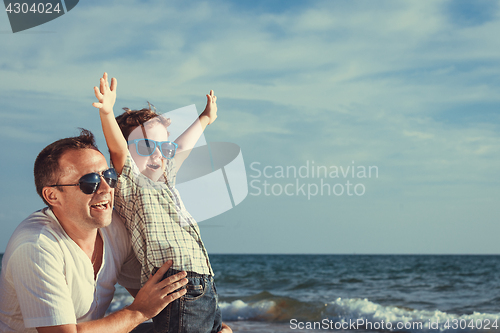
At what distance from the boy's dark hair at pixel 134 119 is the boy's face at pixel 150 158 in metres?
0.04

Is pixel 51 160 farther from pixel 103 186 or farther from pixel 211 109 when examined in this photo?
pixel 211 109

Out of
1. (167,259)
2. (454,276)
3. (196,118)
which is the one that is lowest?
(454,276)

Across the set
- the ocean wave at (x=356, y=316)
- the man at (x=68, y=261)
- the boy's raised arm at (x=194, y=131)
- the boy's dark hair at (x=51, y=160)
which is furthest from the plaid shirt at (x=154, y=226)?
the ocean wave at (x=356, y=316)

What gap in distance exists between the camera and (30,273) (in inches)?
89.7

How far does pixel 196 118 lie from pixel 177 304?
149cm

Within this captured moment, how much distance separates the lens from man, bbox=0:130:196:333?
7.48 feet

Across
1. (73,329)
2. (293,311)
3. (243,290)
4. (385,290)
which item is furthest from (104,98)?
(385,290)

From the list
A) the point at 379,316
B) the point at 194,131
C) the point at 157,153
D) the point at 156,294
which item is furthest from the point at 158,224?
the point at 379,316

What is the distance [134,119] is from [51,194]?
32.4 inches

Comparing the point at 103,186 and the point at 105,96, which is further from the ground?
the point at 105,96

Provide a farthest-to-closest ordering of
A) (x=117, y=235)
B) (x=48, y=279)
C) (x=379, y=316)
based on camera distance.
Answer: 1. (x=379, y=316)
2. (x=117, y=235)
3. (x=48, y=279)

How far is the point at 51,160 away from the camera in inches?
98.8

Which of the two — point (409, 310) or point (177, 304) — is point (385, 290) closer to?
point (409, 310)

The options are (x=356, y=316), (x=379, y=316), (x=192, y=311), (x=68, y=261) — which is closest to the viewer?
(x=68, y=261)
